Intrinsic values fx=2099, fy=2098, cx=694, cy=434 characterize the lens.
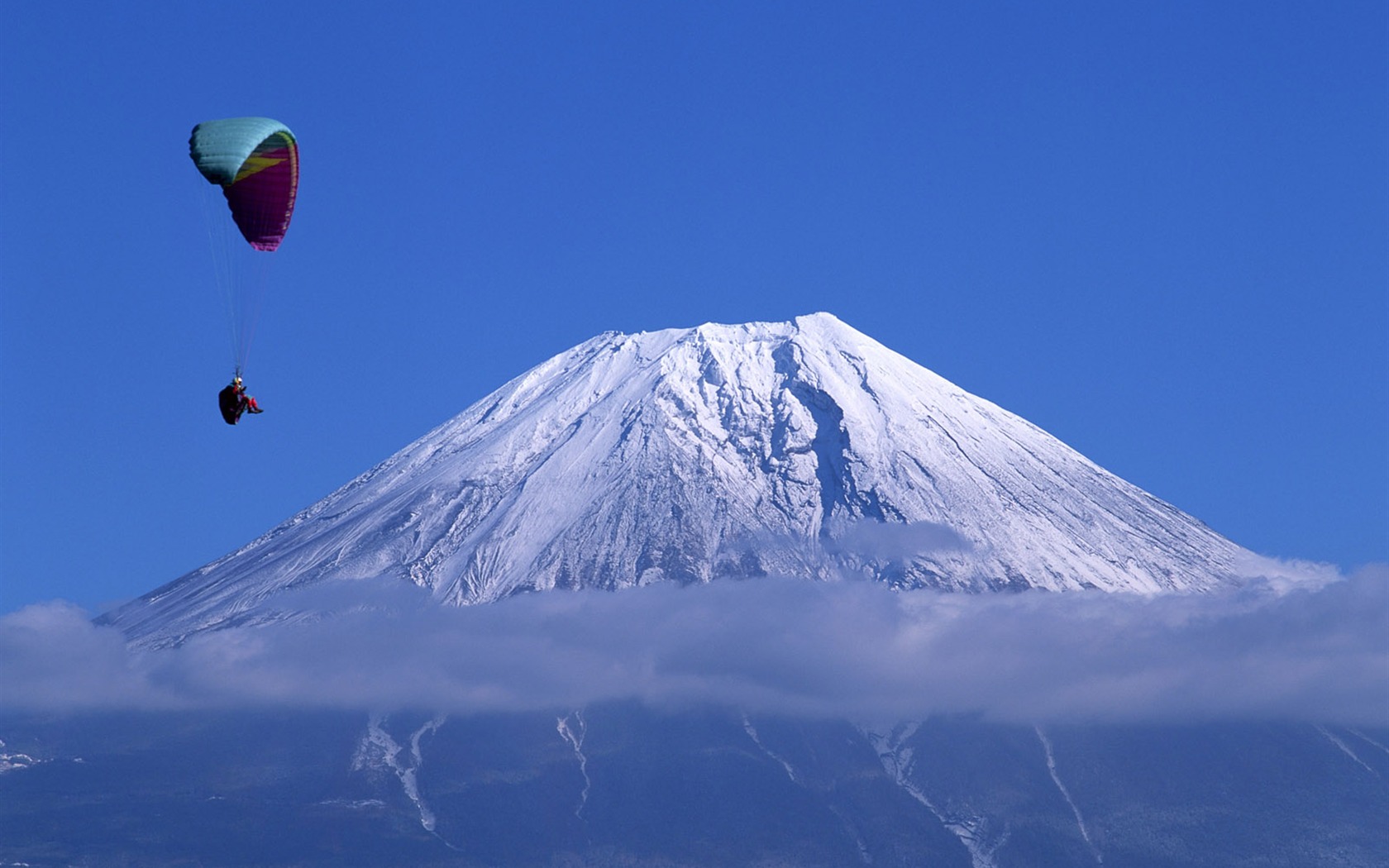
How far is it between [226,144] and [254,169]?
1.57 m

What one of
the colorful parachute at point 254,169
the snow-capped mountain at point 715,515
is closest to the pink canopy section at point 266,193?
the colorful parachute at point 254,169

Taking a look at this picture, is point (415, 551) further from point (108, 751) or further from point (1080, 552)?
point (1080, 552)

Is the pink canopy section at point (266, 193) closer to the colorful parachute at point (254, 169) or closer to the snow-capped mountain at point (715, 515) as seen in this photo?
the colorful parachute at point (254, 169)

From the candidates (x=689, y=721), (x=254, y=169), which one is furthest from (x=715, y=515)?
(x=254, y=169)

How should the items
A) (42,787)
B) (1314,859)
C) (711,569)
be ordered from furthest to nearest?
(711,569) → (42,787) → (1314,859)

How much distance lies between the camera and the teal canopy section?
2985 inches

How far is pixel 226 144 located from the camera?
251ft

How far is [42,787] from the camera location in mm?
174625

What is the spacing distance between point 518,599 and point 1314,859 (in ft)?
228

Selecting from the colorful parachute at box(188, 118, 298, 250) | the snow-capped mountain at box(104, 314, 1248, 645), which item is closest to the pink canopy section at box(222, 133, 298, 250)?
the colorful parachute at box(188, 118, 298, 250)

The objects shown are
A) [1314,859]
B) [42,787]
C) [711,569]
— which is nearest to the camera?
[1314,859]

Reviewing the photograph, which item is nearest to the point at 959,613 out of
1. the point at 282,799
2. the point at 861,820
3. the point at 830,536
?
the point at 830,536

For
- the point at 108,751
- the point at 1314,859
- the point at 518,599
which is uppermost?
the point at 518,599

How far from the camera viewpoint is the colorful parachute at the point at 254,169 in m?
76.0
